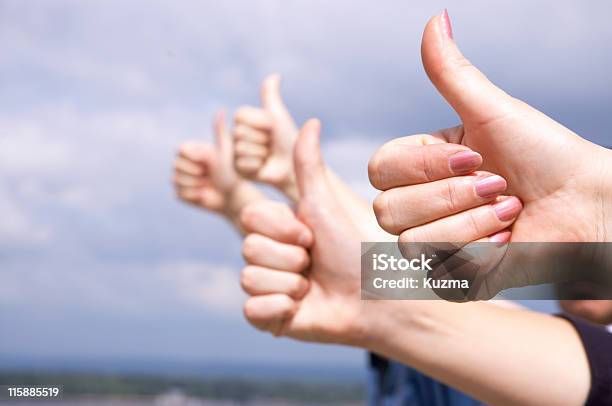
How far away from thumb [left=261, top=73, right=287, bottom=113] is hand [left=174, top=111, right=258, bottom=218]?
1.94ft

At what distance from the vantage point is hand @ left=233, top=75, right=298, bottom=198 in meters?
3.90

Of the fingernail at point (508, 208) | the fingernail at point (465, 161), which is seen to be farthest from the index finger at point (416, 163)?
the fingernail at point (508, 208)

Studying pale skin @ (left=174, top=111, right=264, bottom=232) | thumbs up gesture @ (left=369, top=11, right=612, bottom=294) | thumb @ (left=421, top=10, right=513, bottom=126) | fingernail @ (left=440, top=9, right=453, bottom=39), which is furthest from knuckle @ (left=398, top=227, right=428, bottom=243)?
pale skin @ (left=174, top=111, right=264, bottom=232)

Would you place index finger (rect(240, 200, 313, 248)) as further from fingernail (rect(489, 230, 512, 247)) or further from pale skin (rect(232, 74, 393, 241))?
pale skin (rect(232, 74, 393, 241))

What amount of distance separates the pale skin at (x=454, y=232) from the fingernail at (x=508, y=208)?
13 millimetres

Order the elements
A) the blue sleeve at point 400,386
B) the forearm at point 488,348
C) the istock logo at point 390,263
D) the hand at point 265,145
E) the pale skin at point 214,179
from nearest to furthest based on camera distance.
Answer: the istock logo at point 390,263 → the forearm at point 488,348 → the blue sleeve at point 400,386 → the hand at point 265,145 → the pale skin at point 214,179

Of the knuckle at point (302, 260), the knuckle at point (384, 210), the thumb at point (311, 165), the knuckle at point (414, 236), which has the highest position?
the thumb at point (311, 165)

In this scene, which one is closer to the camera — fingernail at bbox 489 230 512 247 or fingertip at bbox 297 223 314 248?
fingernail at bbox 489 230 512 247

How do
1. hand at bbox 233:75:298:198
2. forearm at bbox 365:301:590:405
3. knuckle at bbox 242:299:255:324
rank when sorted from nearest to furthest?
forearm at bbox 365:301:590:405 → knuckle at bbox 242:299:255:324 → hand at bbox 233:75:298:198

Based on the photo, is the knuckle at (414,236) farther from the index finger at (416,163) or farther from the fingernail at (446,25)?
the fingernail at (446,25)

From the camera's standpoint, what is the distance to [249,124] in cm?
391

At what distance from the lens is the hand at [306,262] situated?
2434 millimetres

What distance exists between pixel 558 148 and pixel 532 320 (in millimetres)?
938

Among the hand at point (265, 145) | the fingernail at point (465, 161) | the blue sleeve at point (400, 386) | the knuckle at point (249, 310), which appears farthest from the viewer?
the hand at point (265, 145)
